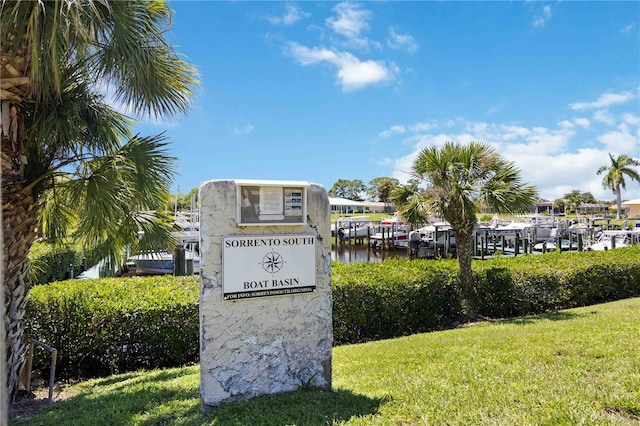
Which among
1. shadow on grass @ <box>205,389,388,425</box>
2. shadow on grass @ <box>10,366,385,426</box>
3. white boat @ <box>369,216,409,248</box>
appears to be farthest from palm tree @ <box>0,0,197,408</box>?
white boat @ <box>369,216,409,248</box>

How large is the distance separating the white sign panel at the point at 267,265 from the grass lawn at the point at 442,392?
0.90 metres

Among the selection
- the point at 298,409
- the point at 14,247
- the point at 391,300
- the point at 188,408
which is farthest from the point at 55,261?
the point at 298,409

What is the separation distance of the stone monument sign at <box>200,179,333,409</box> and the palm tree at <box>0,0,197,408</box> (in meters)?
2.22

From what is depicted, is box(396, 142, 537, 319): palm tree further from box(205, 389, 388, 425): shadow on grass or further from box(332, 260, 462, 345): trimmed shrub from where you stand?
box(205, 389, 388, 425): shadow on grass

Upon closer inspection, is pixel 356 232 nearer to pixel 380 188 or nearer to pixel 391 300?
pixel 391 300

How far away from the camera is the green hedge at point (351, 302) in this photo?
592 centimetres

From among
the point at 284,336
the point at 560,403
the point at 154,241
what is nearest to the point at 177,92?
the point at 154,241

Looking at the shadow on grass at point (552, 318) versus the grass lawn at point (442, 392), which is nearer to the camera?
the grass lawn at point (442, 392)

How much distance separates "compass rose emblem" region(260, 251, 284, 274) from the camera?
347 centimetres

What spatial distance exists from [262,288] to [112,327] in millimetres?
3650

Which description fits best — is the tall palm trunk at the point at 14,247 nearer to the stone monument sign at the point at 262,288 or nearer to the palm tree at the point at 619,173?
the stone monument sign at the point at 262,288

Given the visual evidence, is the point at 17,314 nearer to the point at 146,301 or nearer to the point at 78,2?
the point at 146,301

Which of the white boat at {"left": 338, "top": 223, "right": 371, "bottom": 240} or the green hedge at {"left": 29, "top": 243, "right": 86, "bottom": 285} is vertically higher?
the white boat at {"left": 338, "top": 223, "right": 371, "bottom": 240}

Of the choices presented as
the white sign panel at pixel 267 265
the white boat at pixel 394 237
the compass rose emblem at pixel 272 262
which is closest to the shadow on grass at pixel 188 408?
the white sign panel at pixel 267 265
